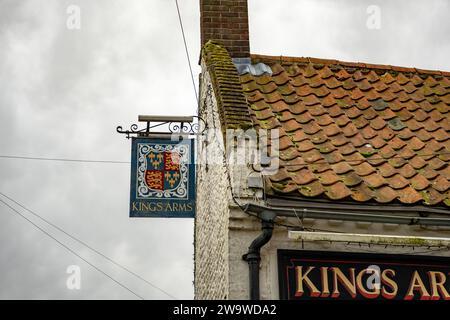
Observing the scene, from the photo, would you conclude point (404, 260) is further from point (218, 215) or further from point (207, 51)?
point (207, 51)

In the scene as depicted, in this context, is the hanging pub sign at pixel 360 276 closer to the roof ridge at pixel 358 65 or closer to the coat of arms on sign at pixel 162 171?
the coat of arms on sign at pixel 162 171

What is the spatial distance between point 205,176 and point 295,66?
2.20 m

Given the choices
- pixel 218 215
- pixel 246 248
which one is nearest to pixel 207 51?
pixel 218 215

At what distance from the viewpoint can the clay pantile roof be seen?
9.09 meters

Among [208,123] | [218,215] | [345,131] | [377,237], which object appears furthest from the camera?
[208,123]

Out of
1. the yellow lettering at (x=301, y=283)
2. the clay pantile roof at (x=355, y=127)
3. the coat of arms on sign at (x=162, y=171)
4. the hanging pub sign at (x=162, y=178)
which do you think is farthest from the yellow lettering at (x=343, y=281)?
the coat of arms on sign at (x=162, y=171)

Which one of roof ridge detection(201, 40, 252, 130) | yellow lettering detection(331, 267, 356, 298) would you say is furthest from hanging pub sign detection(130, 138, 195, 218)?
yellow lettering detection(331, 267, 356, 298)

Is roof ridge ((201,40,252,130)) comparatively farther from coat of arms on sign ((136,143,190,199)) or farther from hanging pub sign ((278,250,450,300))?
hanging pub sign ((278,250,450,300))

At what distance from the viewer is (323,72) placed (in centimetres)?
1186

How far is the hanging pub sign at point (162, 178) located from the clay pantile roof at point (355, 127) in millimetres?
1077

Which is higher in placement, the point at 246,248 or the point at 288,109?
the point at 288,109

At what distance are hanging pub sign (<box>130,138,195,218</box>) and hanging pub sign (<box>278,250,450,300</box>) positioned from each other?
1747 millimetres

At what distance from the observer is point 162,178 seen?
32.3 ft

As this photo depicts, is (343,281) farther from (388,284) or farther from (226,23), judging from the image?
(226,23)
